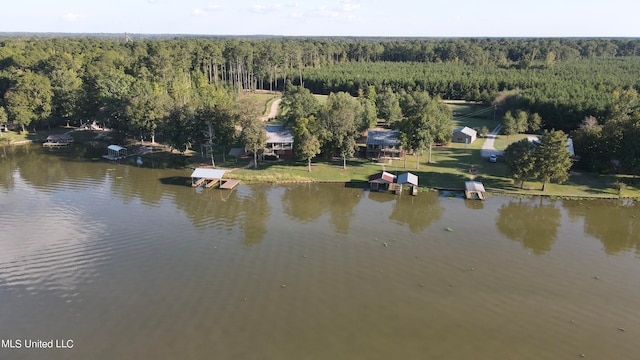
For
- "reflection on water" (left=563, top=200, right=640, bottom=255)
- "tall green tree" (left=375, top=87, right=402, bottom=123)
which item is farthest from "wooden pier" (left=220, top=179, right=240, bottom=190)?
"tall green tree" (left=375, top=87, right=402, bottom=123)

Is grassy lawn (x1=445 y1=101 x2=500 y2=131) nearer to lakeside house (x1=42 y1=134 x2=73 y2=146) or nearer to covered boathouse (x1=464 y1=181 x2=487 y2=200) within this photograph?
covered boathouse (x1=464 y1=181 x2=487 y2=200)

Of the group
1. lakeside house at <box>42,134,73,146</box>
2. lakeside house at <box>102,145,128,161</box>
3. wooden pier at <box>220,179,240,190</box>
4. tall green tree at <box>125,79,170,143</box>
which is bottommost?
wooden pier at <box>220,179,240,190</box>

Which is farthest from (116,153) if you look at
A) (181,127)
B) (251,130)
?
(251,130)

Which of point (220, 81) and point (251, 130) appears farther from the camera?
point (220, 81)

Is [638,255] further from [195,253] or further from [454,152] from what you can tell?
[195,253]

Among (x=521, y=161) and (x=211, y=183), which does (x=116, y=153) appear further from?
(x=521, y=161)
